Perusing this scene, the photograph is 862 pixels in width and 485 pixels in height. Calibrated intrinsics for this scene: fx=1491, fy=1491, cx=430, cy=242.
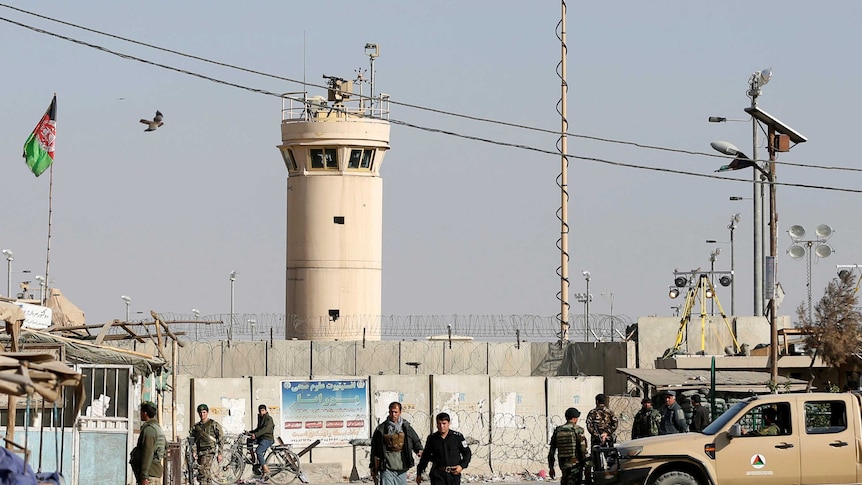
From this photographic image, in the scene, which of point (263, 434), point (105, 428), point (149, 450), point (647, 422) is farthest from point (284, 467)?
point (149, 450)

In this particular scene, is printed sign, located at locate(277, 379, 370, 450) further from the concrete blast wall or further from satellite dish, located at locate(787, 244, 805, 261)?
satellite dish, located at locate(787, 244, 805, 261)

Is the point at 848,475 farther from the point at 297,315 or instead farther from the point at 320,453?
the point at 297,315

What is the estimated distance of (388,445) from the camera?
17.4 metres

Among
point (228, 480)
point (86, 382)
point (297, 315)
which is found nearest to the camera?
point (86, 382)

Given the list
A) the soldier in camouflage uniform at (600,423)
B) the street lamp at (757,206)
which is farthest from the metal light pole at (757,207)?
the soldier in camouflage uniform at (600,423)

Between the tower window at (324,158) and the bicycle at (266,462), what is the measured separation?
20309 mm

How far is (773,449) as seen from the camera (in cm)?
1830

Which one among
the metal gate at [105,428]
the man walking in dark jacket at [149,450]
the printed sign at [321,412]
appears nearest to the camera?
the man walking in dark jacket at [149,450]

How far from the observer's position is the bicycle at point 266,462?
26.3 meters

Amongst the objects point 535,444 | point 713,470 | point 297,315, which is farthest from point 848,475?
point 297,315

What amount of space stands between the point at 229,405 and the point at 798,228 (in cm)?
1628

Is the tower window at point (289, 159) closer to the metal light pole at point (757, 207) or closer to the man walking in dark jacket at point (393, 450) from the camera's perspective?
the metal light pole at point (757, 207)

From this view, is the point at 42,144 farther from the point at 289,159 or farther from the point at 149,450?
the point at 149,450

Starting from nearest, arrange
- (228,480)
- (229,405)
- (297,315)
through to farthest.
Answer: (228,480) < (229,405) < (297,315)
